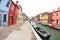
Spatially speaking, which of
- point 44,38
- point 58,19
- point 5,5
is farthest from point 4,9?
point 58,19

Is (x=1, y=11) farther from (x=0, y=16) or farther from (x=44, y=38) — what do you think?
(x=44, y=38)

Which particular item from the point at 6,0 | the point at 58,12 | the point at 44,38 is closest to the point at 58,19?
the point at 58,12

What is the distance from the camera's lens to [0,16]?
84.4 ft

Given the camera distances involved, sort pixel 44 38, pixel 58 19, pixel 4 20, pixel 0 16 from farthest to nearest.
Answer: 1. pixel 58 19
2. pixel 4 20
3. pixel 0 16
4. pixel 44 38

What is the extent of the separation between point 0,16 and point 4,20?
1.90 meters

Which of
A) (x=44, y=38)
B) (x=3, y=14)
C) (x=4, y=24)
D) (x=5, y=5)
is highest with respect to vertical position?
(x=5, y=5)

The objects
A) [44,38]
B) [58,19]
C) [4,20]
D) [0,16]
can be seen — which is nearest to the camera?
[44,38]

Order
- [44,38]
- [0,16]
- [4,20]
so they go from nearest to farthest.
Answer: [44,38], [0,16], [4,20]

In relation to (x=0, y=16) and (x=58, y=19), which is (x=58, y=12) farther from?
(x=0, y=16)

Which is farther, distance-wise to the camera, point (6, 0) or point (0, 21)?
point (6, 0)

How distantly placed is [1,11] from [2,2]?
1.66m

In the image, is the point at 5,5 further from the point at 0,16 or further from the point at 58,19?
the point at 58,19

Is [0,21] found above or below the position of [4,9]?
below

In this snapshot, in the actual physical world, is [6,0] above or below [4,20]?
above
